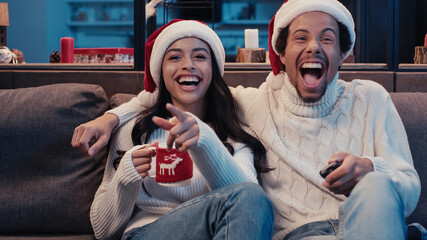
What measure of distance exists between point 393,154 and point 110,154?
0.87m

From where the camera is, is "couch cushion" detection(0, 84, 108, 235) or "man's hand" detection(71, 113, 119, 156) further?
"couch cushion" detection(0, 84, 108, 235)

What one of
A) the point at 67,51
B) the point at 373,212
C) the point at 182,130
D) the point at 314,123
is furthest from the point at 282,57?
the point at 67,51

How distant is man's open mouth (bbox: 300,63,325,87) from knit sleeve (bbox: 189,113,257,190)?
13.2 inches

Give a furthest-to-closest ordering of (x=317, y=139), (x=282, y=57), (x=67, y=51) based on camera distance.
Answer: (x=67, y=51), (x=282, y=57), (x=317, y=139)

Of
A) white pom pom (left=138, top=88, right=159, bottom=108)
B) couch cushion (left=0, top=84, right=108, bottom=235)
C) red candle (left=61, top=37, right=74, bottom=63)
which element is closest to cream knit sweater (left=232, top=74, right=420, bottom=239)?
white pom pom (left=138, top=88, right=159, bottom=108)

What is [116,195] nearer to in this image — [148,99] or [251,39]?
[148,99]

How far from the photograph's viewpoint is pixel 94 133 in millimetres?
1490

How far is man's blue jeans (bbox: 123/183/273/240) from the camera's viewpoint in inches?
47.3

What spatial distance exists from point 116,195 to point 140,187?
7cm

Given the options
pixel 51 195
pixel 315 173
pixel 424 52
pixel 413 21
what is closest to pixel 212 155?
pixel 315 173

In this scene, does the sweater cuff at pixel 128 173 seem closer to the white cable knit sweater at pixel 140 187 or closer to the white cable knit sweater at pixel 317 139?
the white cable knit sweater at pixel 140 187

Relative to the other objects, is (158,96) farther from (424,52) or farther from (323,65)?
(424,52)

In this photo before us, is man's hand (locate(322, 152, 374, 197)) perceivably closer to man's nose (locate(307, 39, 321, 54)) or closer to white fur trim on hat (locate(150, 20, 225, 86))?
man's nose (locate(307, 39, 321, 54))

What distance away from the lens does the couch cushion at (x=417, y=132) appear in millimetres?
1685
